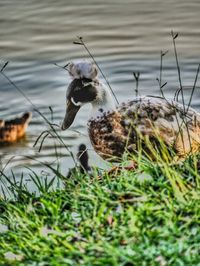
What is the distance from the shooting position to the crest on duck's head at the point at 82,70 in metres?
7.76

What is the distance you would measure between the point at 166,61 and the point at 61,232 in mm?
5982

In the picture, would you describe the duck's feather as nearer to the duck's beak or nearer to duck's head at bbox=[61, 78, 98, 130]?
duck's head at bbox=[61, 78, 98, 130]

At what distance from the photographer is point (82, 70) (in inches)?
306

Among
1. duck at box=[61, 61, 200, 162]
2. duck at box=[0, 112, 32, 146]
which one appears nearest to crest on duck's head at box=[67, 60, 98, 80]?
duck at box=[61, 61, 200, 162]

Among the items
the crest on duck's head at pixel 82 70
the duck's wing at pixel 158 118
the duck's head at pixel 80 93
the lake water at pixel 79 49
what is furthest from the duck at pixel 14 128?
the duck's wing at pixel 158 118

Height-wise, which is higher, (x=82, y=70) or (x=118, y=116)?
(x=82, y=70)

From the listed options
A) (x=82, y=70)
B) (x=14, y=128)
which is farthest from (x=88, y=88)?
(x=14, y=128)

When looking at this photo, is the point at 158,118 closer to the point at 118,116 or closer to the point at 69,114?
the point at 118,116

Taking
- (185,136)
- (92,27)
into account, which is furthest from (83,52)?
(185,136)

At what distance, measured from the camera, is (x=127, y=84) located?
10.2 meters

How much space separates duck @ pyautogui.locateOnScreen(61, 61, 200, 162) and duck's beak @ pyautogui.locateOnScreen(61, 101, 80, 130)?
2 centimetres

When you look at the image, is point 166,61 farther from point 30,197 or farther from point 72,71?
point 30,197

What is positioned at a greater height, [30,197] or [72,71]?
[72,71]

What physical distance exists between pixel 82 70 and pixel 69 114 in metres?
0.84
